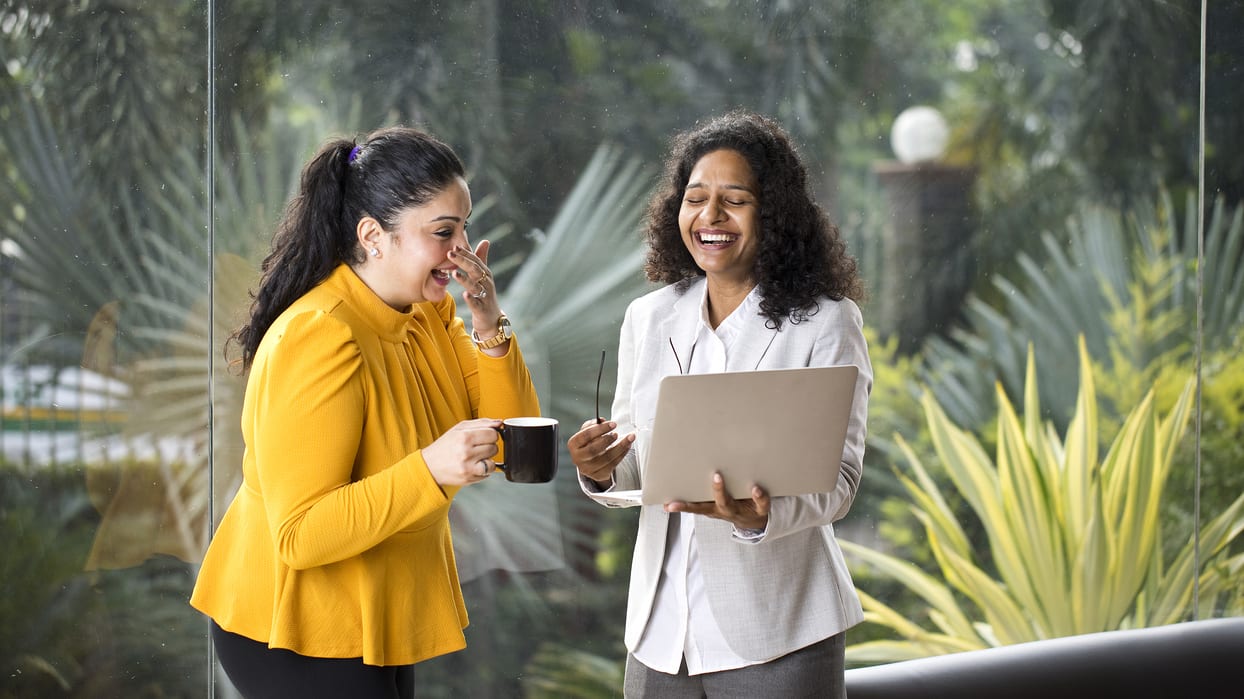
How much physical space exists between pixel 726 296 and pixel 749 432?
1.44 feet

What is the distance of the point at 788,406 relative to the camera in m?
1.60

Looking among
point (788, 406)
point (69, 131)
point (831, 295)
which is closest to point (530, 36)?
point (69, 131)

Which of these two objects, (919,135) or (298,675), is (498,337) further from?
(919,135)

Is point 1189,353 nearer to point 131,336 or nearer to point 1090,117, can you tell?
point 1090,117

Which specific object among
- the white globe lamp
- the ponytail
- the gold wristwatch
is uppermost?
the white globe lamp

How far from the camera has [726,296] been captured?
200 cm

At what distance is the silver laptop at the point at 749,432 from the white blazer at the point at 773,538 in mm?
99

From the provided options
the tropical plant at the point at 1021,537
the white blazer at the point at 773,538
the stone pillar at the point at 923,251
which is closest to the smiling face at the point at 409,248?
the white blazer at the point at 773,538

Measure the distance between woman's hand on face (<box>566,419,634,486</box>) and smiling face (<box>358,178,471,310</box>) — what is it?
Result: 14.5 inches

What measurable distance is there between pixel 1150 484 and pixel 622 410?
90.0 inches

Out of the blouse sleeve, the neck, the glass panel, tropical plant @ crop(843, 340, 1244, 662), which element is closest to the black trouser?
the blouse sleeve

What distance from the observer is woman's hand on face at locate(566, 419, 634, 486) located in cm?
182

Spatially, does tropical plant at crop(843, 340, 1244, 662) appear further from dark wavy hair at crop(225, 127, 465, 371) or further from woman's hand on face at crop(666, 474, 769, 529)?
dark wavy hair at crop(225, 127, 465, 371)

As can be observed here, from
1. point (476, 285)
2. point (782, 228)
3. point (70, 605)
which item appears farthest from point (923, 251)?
point (70, 605)
